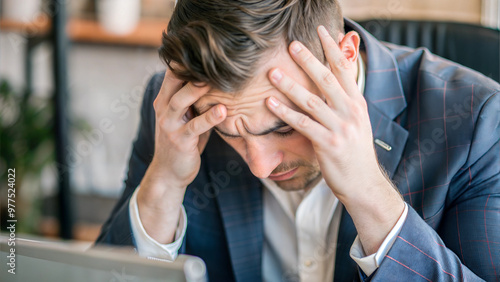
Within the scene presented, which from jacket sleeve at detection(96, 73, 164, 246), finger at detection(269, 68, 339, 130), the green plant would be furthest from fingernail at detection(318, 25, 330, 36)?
the green plant

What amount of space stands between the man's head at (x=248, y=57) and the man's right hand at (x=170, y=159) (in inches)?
1.8

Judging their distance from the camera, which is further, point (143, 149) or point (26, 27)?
point (26, 27)

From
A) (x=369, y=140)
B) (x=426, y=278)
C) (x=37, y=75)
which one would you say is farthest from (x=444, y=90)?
(x=37, y=75)

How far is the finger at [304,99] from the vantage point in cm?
83

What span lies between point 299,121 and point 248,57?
5.6 inches

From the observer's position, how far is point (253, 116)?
0.86 meters

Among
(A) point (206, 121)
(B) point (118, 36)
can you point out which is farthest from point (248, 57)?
(B) point (118, 36)

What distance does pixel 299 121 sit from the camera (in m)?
0.83

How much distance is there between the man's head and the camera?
809 mm

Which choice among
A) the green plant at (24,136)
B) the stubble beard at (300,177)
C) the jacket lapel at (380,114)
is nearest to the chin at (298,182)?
the stubble beard at (300,177)

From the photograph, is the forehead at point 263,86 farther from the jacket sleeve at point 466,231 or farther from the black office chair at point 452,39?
the black office chair at point 452,39

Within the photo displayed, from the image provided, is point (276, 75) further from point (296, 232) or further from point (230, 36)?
point (296, 232)

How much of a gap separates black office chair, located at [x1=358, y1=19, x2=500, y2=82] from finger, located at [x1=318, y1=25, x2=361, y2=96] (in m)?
0.57

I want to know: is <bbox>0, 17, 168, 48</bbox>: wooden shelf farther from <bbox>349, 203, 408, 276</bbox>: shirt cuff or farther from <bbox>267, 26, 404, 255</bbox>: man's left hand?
<bbox>349, 203, 408, 276</bbox>: shirt cuff
